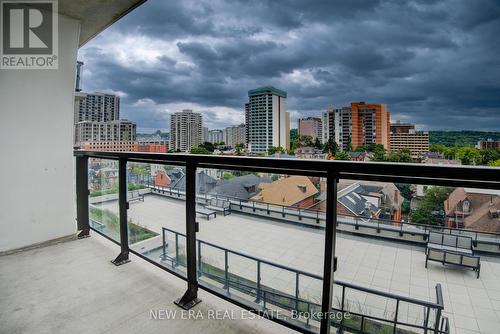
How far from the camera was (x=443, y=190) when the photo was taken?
96 cm

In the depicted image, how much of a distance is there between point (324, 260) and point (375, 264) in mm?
305

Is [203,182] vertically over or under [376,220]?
over

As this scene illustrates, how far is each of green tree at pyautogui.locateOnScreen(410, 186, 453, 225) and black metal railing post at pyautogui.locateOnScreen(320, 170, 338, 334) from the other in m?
0.32

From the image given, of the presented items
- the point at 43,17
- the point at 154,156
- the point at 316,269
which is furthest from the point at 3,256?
the point at 316,269

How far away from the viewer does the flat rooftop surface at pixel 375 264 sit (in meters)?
1.08

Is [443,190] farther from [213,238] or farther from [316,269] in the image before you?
[213,238]

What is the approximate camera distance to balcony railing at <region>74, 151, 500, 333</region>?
0.98 metres

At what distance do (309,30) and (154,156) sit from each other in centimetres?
6491

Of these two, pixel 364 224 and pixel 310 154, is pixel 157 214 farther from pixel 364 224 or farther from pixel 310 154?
pixel 310 154

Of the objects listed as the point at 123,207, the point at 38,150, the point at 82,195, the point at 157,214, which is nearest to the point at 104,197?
the point at 82,195

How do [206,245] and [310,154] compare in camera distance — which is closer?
[206,245]

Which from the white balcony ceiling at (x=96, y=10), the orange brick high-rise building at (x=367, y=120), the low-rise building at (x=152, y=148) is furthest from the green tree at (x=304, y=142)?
the orange brick high-rise building at (x=367, y=120)

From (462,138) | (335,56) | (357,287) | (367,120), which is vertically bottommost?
(357,287)

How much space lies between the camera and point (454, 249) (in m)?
0.99
